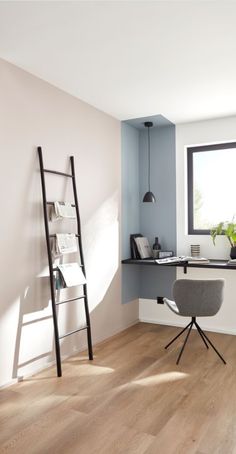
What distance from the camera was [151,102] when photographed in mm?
3963

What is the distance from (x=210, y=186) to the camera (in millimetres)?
4715

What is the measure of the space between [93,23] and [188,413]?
2.67m

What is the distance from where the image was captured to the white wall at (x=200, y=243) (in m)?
4.43

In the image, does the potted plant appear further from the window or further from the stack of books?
the stack of books

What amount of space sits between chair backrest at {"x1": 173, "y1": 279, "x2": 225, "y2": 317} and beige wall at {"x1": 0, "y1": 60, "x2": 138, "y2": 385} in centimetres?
104

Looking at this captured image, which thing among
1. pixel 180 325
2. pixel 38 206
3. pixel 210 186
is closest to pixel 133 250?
pixel 180 325

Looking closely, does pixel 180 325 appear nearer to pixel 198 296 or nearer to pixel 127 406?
pixel 198 296

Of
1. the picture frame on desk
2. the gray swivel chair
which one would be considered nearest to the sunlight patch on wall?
the picture frame on desk

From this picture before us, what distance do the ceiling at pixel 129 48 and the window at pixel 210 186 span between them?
2.66 ft

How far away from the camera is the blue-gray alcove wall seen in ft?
15.6

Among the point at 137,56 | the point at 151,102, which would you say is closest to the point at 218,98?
the point at 151,102

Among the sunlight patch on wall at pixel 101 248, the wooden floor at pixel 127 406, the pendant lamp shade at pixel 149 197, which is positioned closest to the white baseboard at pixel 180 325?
the wooden floor at pixel 127 406

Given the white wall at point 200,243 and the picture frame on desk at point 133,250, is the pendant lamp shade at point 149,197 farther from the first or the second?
the picture frame on desk at point 133,250

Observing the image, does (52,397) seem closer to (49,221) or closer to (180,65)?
(49,221)
